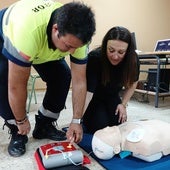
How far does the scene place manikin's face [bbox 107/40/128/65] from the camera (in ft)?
4.59

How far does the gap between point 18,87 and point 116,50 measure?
2.06 feet

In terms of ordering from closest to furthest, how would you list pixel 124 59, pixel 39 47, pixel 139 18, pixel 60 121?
pixel 39 47 < pixel 124 59 < pixel 60 121 < pixel 139 18

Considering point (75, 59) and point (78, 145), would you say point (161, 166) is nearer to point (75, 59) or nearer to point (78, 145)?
point (78, 145)

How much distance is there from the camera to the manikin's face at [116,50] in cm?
140

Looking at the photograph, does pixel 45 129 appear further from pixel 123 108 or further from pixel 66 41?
pixel 66 41

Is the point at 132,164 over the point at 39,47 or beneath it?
beneath

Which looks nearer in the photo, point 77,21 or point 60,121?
point 77,21

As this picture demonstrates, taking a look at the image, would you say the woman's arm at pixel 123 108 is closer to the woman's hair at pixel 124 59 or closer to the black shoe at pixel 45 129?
the woman's hair at pixel 124 59

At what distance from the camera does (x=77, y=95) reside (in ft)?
4.19

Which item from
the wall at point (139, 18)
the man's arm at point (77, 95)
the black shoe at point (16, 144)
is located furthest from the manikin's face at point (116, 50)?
the wall at point (139, 18)

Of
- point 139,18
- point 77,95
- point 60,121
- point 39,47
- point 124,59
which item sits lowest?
point 60,121

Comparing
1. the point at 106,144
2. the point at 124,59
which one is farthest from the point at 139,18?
the point at 106,144

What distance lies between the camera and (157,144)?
1201mm

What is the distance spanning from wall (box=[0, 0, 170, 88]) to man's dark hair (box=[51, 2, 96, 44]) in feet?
10.5
